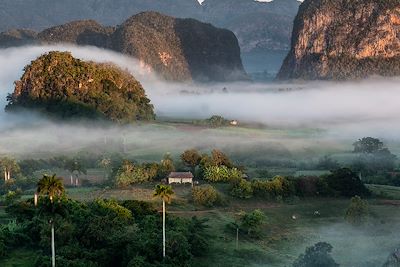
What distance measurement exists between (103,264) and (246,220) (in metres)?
16.5

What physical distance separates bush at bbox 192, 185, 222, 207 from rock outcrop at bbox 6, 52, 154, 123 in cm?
6053

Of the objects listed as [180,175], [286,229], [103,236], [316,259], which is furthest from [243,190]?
[316,259]

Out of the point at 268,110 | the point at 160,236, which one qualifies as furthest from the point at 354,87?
the point at 160,236

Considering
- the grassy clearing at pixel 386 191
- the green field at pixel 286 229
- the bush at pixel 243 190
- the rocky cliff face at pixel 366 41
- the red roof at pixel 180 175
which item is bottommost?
the green field at pixel 286 229

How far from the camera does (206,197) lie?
220 ft

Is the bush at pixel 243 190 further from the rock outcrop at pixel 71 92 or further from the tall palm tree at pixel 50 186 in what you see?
the rock outcrop at pixel 71 92

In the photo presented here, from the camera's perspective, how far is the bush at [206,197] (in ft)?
220

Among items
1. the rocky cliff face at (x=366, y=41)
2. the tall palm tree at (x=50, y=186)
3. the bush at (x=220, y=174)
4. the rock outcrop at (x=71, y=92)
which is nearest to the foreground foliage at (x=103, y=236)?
the tall palm tree at (x=50, y=186)

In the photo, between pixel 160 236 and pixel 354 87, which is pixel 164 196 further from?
pixel 354 87

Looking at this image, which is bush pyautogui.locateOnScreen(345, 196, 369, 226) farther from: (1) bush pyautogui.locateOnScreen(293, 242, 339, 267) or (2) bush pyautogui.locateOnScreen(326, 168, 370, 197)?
(1) bush pyautogui.locateOnScreen(293, 242, 339, 267)

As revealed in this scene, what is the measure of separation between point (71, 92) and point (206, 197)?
7033 centimetres

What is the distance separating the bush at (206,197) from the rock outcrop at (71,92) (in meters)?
60.5

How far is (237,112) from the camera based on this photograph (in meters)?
170

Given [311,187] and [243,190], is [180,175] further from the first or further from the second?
[311,187]
